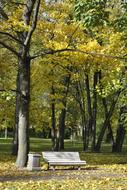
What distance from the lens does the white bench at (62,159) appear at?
58.4ft

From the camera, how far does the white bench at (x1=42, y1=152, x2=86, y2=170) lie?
17809 millimetres

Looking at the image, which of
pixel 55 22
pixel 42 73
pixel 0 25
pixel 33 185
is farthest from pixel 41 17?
pixel 33 185

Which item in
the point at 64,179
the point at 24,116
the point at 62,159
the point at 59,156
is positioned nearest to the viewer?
the point at 64,179

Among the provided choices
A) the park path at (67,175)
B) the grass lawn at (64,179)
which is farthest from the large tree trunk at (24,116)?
the park path at (67,175)

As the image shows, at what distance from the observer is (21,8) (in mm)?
22281

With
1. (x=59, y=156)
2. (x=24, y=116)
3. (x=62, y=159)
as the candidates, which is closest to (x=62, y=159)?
(x=62, y=159)

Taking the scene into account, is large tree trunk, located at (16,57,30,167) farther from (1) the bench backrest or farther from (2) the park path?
(2) the park path

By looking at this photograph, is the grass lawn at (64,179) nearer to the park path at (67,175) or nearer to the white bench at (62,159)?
the park path at (67,175)

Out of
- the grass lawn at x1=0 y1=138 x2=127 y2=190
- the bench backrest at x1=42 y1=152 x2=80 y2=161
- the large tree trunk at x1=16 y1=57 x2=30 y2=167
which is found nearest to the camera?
the grass lawn at x1=0 y1=138 x2=127 y2=190

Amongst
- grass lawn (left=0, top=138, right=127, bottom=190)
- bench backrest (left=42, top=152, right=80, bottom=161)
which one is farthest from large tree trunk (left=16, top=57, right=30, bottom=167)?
bench backrest (left=42, top=152, right=80, bottom=161)

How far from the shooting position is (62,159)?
1842cm

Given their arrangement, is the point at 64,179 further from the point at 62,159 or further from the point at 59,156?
the point at 59,156

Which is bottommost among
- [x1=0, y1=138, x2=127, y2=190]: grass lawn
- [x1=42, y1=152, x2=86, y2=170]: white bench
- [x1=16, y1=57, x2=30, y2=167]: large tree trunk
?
[x1=0, y1=138, x2=127, y2=190]: grass lawn

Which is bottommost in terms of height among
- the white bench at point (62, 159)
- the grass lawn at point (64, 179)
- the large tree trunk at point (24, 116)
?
the grass lawn at point (64, 179)
